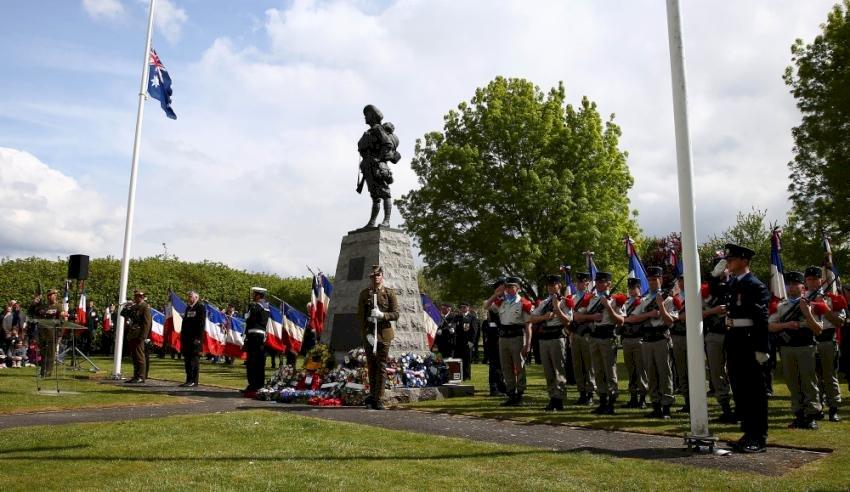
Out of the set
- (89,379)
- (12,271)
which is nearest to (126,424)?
(89,379)

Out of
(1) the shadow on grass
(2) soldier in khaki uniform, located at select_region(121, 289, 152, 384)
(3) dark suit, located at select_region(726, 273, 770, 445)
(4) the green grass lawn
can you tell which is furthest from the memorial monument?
(3) dark suit, located at select_region(726, 273, 770, 445)

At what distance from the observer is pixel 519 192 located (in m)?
30.0

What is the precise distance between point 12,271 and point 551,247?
20841 millimetres

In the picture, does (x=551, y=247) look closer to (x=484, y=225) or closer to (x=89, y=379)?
(x=484, y=225)

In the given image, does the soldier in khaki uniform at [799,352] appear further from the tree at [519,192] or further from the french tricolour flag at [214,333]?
the tree at [519,192]

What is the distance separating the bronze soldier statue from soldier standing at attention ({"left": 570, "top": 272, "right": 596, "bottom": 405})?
4.42m

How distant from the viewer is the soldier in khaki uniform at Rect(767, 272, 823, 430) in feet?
28.7

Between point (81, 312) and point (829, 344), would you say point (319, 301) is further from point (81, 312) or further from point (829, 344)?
point (829, 344)

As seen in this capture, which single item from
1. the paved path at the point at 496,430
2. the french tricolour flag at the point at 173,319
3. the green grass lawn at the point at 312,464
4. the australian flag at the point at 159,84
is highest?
the australian flag at the point at 159,84

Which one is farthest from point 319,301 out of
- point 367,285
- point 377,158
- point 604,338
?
point 604,338

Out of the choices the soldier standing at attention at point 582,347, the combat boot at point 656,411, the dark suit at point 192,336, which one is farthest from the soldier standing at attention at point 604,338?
the dark suit at point 192,336

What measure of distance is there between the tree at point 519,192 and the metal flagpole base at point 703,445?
72.1 ft

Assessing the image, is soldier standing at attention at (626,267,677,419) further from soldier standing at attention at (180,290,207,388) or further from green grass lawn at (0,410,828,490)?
soldier standing at attention at (180,290,207,388)

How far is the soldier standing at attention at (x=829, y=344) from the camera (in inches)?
382
